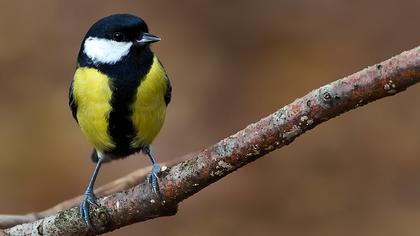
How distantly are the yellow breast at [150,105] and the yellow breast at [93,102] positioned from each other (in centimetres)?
10

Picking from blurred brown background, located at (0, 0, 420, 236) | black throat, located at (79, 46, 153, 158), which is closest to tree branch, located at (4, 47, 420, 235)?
black throat, located at (79, 46, 153, 158)

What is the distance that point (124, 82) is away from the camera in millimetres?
2510

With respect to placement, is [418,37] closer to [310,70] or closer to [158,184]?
[310,70]

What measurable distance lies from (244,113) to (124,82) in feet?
8.30

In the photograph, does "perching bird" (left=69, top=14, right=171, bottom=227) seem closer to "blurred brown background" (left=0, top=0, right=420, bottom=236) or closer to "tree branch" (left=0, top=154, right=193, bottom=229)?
"tree branch" (left=0, top=154, right=193, bottom=229)

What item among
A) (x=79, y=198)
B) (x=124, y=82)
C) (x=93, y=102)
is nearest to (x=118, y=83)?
(x=124, y=82)

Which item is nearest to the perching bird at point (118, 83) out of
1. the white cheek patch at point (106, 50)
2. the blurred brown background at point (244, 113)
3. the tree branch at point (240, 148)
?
the white cheek patch at point (106, 50)

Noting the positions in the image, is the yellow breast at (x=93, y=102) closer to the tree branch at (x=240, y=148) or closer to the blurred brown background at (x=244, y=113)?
the tree branch at (x=240, y=148)

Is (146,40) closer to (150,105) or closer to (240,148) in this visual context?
(150,105)

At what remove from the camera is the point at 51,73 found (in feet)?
17.3

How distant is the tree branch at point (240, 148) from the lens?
1697 mm

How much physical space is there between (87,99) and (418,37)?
3012 millimetres

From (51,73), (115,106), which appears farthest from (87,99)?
(51,73)

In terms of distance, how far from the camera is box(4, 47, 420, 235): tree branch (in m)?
1.70
